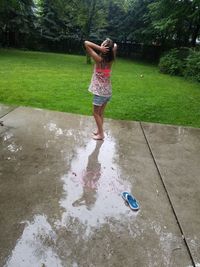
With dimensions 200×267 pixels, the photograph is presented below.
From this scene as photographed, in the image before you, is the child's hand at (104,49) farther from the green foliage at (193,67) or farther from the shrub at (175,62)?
the shrub at (175,62)

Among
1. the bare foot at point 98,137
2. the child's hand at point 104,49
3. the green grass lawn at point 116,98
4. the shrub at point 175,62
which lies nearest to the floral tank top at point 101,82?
the child's hand at point 104,49

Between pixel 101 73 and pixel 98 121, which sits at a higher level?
pixel 101 73

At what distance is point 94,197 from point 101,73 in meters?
1.78

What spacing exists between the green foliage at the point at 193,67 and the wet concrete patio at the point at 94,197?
757 cm

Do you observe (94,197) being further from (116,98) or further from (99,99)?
(116,98)

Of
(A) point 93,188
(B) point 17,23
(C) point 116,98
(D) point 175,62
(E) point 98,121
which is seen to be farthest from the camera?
(B) point 17,23

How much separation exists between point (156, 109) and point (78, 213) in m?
4.13

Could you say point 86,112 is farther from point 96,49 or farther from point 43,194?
point 43,194

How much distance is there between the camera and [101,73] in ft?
12.0

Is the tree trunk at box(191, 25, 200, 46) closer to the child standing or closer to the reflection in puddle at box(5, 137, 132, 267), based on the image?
the child standing

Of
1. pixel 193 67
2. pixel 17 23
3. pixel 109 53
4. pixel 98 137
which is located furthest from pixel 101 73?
pixel 17 23

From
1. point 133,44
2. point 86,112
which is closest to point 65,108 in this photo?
point 86,112

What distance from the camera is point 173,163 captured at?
3443 mm

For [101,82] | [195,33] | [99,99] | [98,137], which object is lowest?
[98,137]
